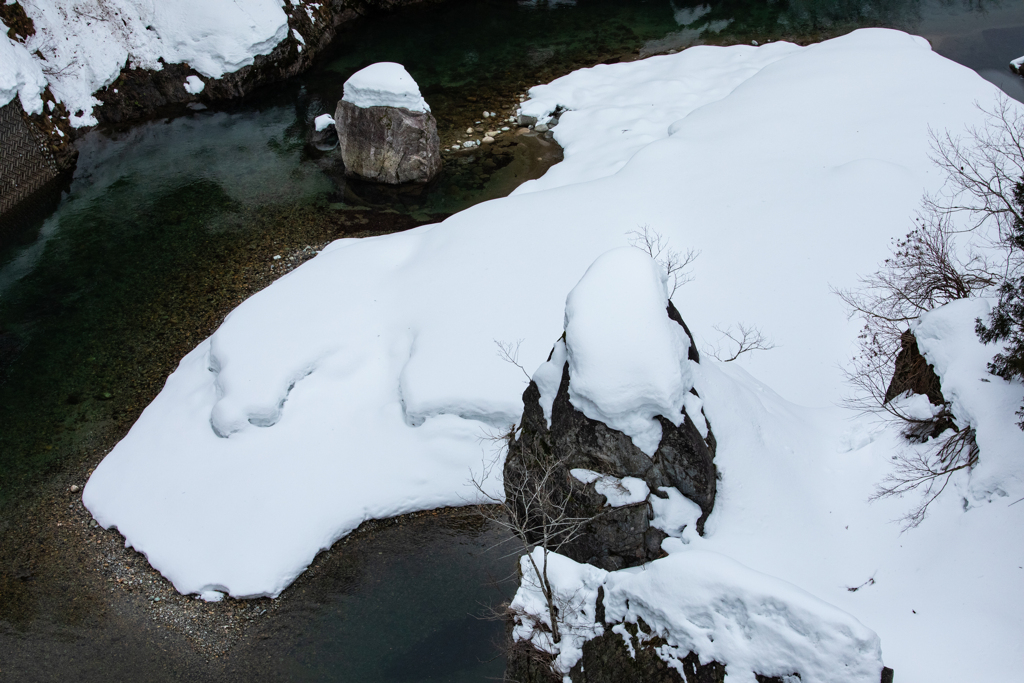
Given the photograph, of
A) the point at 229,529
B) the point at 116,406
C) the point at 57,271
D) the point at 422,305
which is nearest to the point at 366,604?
the point at 229,529

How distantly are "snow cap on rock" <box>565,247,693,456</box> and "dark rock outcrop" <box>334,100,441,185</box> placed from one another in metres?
13.0

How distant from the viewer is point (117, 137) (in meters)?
24.5

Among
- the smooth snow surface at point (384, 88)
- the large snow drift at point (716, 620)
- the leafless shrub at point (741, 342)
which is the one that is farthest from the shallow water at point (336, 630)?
the smooth snow surface at point (384, 88)

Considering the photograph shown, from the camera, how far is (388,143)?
68.4 feet

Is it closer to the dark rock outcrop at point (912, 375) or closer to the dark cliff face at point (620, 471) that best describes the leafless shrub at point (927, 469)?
the dark rock outcrop at point (912, 375)

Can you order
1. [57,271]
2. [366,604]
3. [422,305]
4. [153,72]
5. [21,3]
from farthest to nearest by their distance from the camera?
[153,72] < [21,3] < [57,271] < [422,305] < [366,604]

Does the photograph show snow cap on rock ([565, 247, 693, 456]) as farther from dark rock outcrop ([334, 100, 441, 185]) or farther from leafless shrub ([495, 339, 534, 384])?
dark rock outcrop ([334, 100, 441, 185])

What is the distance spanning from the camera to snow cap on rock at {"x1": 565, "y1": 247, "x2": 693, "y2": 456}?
9.09 meters

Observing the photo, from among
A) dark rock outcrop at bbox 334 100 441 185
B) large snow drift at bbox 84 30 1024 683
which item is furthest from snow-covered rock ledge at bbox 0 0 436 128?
large snow drift at bbox 84 30 1024 683

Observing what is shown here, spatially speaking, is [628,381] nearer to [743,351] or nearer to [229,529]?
[743,351]

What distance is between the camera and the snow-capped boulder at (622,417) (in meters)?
9.13

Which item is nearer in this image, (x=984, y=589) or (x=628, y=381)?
(x=984, y=589)

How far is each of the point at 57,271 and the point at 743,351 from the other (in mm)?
17508

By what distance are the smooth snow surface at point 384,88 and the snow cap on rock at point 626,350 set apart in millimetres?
12962
